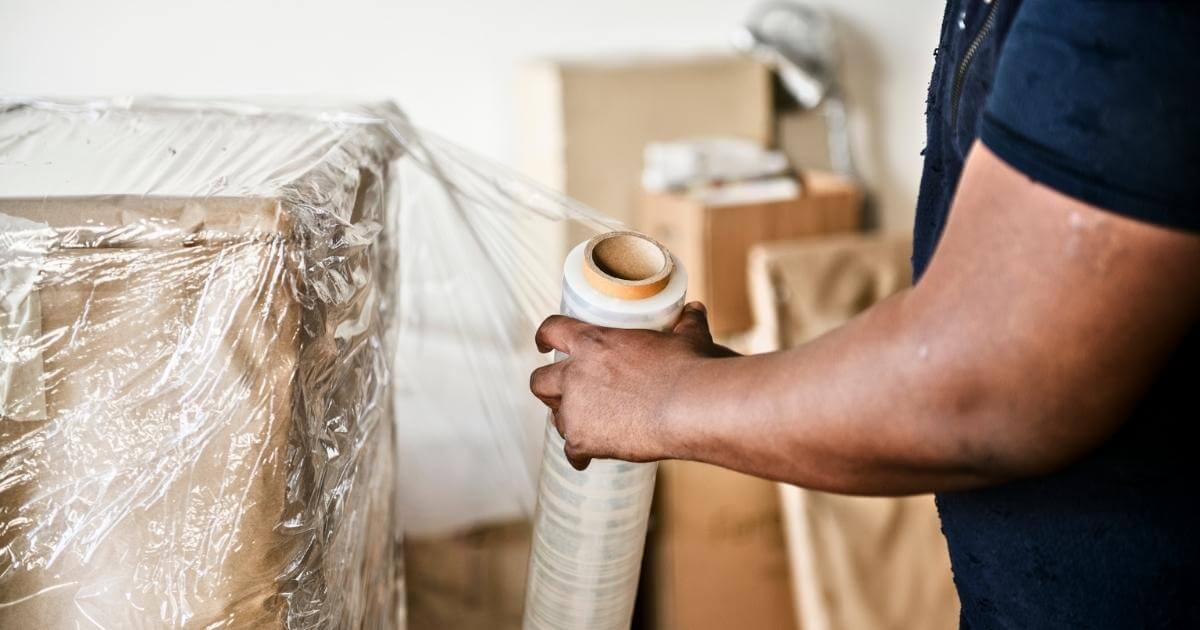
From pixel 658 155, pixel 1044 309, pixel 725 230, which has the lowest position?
pixel 725 230

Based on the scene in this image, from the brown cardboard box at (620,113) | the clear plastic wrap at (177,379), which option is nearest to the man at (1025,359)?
the clear plastic wrap at (177,379)

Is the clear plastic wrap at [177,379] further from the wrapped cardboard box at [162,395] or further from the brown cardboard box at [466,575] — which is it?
the brown cardboard box at [466,575]

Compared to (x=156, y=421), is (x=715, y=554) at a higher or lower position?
lower

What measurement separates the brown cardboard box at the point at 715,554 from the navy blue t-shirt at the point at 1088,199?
100 centimetres

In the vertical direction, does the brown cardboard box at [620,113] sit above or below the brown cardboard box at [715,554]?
above

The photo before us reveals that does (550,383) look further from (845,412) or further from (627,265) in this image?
(845,412)

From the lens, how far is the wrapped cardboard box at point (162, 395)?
0.52 m

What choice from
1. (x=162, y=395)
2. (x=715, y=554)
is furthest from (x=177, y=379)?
(x=715, y=554)

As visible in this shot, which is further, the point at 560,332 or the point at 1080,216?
the point at 560,332

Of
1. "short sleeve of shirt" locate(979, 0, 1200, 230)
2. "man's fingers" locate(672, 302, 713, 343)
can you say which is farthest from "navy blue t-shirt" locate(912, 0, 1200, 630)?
"man's fingers" locate(672, 302, 713, 343)

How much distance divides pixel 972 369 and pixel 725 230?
1366 mm

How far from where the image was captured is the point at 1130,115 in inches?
14.6

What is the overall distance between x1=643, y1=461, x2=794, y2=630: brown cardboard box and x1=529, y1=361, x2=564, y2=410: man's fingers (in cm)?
108

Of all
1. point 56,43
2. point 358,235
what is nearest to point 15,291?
point 358,235
